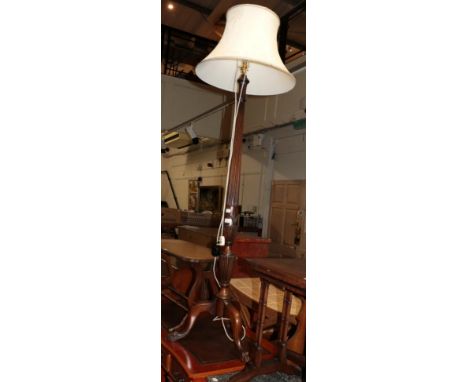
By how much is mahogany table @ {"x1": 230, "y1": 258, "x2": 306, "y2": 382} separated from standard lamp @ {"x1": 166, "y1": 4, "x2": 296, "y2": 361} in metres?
0.08

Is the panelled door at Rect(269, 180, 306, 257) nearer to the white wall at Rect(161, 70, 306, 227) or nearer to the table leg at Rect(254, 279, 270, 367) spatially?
the white wall at Rect(161, 70, 306, 227)

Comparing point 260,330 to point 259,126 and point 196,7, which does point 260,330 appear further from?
point 196,7

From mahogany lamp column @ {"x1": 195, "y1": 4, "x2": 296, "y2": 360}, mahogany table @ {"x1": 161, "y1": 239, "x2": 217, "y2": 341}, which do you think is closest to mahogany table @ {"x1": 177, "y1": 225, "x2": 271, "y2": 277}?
mahogany table @ {"x1": 161, "y1": 239, "x2": 217, "y2": 341}

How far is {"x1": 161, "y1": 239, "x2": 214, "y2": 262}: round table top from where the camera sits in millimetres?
1874

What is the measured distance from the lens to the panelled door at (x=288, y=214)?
207 inches

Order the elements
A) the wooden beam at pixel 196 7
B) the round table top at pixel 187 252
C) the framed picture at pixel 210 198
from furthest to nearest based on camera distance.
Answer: the framed picture at pixel 210 198 → the wooden beam at pixel 196 7 → the round table top at pixel 187 252

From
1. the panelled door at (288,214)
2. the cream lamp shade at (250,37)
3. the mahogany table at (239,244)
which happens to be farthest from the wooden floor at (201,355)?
the panelled door at (288,214)

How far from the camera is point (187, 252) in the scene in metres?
2.05

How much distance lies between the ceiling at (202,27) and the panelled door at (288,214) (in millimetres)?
2112

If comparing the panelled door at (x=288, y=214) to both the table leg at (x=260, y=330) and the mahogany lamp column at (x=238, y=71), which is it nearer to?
the table leg at (x=260, y=330)

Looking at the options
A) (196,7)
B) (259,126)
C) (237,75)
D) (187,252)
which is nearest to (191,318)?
(187,252)
